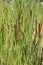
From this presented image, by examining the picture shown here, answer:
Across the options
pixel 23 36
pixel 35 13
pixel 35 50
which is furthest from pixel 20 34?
pixel 35 13

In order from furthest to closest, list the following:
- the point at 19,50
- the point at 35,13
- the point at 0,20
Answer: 1. the point at 35,13
2. the point at 0,20
3. the point at 19,50

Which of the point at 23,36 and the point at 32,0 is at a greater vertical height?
the point at 32,0

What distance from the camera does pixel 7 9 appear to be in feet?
8.93

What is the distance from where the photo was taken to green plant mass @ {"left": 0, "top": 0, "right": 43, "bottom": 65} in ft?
8.11

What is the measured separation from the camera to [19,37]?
245 centimetres

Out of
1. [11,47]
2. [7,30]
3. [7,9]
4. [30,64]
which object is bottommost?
[30,64]

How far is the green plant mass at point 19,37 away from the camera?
2473 millimetres

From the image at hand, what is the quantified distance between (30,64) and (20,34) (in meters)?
0.29

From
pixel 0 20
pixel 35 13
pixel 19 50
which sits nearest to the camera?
pixel 19 50

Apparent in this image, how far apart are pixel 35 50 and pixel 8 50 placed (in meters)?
0.25

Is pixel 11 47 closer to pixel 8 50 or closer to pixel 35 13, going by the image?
pixel 8 50

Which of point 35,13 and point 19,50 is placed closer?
point 19,50

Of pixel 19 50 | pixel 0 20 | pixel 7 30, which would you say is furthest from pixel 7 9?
pixel 19 50

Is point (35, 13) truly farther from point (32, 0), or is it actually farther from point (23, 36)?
point (23, 36)
